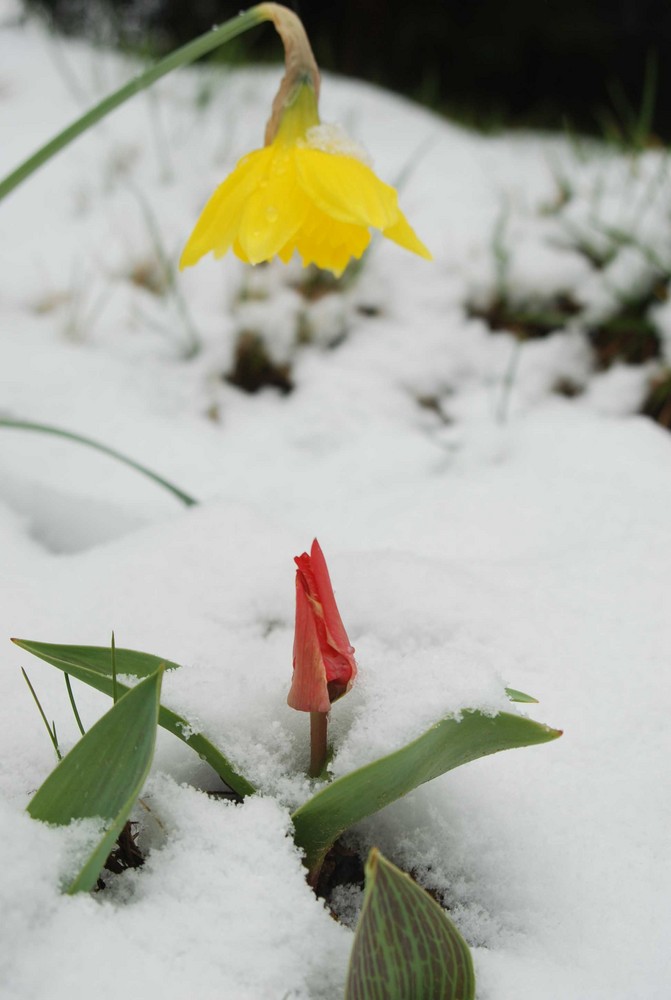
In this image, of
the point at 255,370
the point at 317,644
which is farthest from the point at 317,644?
the point at 255,370

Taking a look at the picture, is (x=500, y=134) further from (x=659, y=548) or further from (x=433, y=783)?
(x=433, y=783)

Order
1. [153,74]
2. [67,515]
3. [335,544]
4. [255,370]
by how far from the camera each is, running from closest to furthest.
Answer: [153,74]
[335,544]
[67,515]
[255,370]

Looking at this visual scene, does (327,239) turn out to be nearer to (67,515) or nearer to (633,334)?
(67,515)

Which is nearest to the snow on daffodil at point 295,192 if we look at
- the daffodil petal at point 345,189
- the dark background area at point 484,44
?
the daffodil petal at point 345,189

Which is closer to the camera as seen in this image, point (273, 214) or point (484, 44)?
point (273, 214)

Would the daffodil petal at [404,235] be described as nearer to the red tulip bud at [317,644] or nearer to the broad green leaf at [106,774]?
the red tulip bud at [317,644]

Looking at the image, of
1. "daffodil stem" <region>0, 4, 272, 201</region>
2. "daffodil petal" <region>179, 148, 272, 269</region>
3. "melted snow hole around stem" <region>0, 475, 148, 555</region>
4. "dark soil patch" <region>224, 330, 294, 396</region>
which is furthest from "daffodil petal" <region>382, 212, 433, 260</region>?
"dark soil patch" <region>224, 330, 294, 396</region>

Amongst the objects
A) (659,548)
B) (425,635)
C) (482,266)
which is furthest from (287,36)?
Answer: (482,266)
